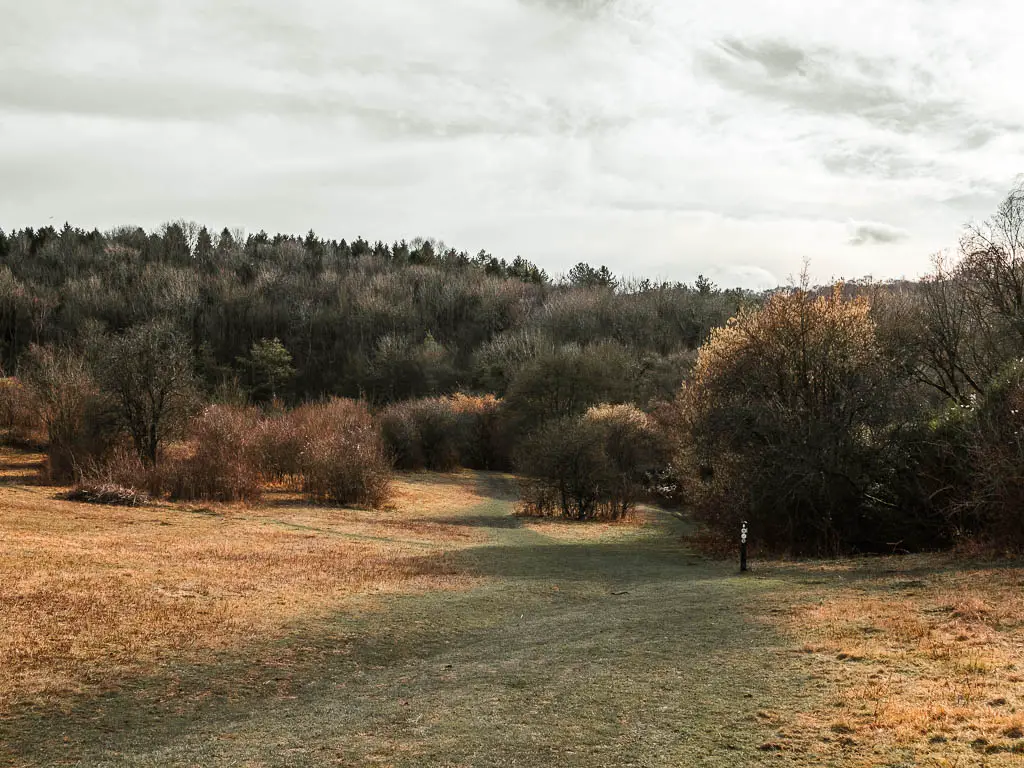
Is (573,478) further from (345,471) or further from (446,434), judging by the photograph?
(446,434)

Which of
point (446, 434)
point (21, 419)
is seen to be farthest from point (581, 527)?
point (21, 419)

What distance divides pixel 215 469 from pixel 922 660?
84.7ft

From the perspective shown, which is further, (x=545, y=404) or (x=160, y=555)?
(x=545, y=404)

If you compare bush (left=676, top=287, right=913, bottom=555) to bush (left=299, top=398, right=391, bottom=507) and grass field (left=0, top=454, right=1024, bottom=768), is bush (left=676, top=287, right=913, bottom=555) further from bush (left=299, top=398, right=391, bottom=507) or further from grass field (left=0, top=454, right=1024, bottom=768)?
bush (left=299, top=398, right=391, bottom=507)

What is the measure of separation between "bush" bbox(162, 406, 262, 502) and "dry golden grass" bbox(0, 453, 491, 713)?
6.13 feet

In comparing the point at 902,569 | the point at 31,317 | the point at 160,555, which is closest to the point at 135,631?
the point at 160,555

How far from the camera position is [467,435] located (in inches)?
2494

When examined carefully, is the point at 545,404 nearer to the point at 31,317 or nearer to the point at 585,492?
the point at 585,492

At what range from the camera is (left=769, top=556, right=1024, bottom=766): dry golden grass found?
6.21 meters

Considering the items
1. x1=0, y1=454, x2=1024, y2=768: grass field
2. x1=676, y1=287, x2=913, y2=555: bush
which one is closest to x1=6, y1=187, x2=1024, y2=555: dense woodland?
x1=676, y1=287, x2=913, y2=555: bush

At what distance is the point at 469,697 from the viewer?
8023mm

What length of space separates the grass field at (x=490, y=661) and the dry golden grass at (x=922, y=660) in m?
0.03

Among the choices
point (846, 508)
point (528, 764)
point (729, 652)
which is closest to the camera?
point (528, 764)

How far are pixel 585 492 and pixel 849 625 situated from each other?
23200 millimetres
